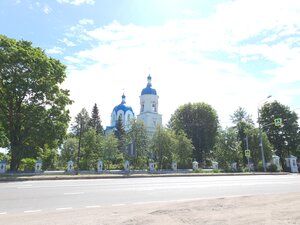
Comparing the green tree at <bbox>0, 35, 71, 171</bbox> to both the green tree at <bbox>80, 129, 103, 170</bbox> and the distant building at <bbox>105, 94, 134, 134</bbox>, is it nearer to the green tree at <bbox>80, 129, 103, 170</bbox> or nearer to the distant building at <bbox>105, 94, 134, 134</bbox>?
the green tree at <bbox>80, 129, 103, 170</bbox>

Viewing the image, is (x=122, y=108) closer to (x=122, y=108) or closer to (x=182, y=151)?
(x=122, y=108)

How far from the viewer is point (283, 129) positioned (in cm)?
5844

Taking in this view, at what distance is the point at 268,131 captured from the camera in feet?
195

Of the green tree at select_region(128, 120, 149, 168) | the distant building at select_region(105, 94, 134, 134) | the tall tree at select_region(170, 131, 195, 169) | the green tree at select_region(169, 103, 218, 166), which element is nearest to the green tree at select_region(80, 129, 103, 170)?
the green tree at select_region(128, 120, 149, 168)

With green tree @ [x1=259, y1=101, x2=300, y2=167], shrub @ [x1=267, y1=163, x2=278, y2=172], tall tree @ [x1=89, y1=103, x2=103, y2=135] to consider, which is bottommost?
shrub @ [x1=267, y1=163, x2=278, y2=172]

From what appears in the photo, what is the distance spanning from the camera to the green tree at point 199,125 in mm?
59875

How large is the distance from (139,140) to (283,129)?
32025mm

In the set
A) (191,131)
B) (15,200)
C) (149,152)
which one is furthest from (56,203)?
(191,131)

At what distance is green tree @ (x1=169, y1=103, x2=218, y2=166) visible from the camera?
196 feet

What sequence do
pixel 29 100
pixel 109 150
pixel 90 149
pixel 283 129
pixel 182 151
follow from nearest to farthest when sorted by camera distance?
pixel 29 100
pixel 90 149
pixel 182 151
pixel 109 150
pixel 283 129

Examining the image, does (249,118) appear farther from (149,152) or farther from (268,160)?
(149,152)

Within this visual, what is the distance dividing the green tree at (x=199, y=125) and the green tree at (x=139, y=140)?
1913cm

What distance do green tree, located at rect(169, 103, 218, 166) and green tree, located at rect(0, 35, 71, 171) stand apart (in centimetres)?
3452

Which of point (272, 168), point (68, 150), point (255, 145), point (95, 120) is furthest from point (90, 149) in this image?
point (95, 120)
